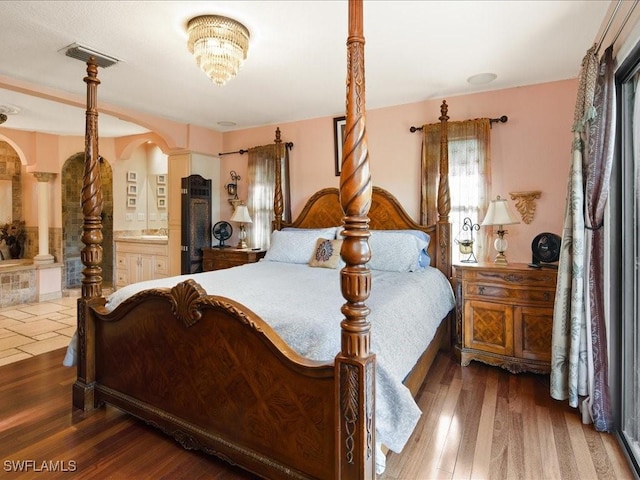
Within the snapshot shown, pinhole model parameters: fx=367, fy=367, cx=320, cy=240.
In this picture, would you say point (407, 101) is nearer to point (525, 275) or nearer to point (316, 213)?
point (316, 213)

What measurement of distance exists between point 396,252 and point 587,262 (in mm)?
1380

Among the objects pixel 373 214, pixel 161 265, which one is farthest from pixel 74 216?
pixel 373 214

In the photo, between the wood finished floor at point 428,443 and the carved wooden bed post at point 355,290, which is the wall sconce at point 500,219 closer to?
the wood finished floor at point 428,443

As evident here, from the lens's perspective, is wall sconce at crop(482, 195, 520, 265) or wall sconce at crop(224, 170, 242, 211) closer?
wall sconce at crop(482, 195, 520, 265)

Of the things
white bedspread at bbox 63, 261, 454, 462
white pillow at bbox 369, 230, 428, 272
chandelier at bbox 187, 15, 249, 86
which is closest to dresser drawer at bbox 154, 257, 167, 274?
white bedspread at bbox 63, 261, 454, 462

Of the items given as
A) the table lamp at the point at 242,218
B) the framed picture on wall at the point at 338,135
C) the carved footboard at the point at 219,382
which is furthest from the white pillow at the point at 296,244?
the carved footboard at the point at 219,382

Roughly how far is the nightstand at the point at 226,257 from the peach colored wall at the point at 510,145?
1.19 m

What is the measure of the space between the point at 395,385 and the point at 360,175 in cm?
90

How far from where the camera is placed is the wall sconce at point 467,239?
3393 mm

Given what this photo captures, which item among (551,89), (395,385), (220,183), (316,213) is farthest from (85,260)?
(551,89)

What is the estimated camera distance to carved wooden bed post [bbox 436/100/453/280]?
3.41m

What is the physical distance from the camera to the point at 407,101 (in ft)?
12.4

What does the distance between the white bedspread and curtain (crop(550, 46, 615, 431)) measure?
32.2 inches

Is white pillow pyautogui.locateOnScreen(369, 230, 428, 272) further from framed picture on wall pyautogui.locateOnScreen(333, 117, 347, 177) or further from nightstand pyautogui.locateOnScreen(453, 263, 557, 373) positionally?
framed picture on wall pyautogui.locateOnScreen(333, 117, 347, 177)
